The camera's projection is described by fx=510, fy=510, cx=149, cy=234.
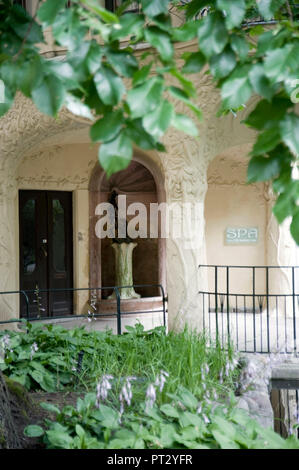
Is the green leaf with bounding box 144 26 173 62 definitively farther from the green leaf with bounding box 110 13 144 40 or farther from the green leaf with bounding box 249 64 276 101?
the green leaf with bounding box 249 64 276 101

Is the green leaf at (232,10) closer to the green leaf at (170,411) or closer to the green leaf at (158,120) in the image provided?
the green leaf at (158,120)

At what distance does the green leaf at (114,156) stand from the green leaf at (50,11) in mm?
341

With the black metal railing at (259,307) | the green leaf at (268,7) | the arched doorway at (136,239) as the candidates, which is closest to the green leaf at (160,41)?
the green leaf at (268,7)

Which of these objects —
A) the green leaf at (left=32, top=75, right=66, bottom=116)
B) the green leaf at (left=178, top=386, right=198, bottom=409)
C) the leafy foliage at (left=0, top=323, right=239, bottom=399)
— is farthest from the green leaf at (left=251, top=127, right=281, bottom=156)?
the leafy foliage at (left=0, top=323, right=239, bottom=399)

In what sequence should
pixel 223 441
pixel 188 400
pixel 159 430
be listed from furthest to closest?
pixel 188 400 → pixel 159 430 → pixel 223 441

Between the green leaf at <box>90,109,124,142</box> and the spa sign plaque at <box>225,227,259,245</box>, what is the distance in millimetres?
8354

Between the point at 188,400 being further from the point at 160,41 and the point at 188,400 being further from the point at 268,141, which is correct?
the point at 160,41

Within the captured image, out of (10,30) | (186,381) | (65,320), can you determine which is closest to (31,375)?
(186,381)

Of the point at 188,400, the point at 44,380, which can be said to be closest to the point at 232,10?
the point at 188,400

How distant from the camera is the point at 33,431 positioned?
8.14ft

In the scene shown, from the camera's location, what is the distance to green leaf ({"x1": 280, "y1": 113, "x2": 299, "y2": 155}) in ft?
3.79

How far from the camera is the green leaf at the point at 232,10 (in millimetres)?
1261

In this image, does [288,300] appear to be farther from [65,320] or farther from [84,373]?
[84,373]

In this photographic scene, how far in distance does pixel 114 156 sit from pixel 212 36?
44cm
